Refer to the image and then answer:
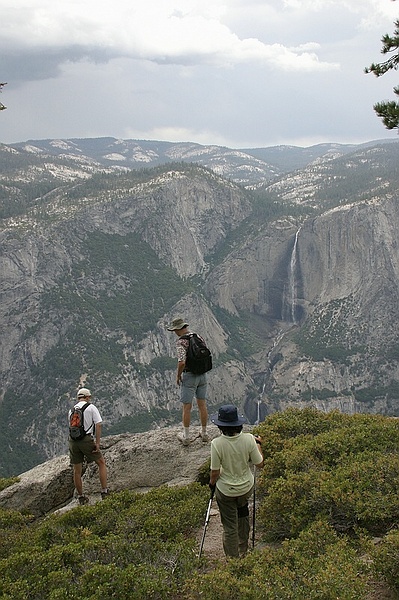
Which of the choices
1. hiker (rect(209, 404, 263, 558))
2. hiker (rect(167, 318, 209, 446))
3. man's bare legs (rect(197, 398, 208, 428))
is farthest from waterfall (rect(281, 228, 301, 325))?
hiker (rect(209, 404, 263, 558))

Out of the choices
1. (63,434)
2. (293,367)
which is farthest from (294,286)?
(63,434)

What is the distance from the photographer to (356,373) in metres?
120

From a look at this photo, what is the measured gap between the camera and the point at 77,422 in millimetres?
11195

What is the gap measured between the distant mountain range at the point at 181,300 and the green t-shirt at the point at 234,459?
94.3 meters

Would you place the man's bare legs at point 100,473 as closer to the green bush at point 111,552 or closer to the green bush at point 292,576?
the green bush at point 111,552

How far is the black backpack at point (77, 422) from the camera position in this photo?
1120cm

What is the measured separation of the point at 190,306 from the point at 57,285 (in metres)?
33.6

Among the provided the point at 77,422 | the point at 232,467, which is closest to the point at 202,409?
the point at 77,422

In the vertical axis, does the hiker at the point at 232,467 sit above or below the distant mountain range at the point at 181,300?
above

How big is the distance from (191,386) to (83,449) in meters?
2.84

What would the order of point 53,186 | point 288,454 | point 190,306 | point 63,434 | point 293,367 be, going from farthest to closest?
point 53,186 → point 190,306 → point 293,367 → point 63,434 → point 288,454

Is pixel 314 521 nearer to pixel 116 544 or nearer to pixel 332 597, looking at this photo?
pixel 332 597

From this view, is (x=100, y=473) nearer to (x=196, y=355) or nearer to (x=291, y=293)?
(x=196, y=355)

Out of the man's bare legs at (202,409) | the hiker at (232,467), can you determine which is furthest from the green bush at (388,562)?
the man's bare legs at (202,409)
